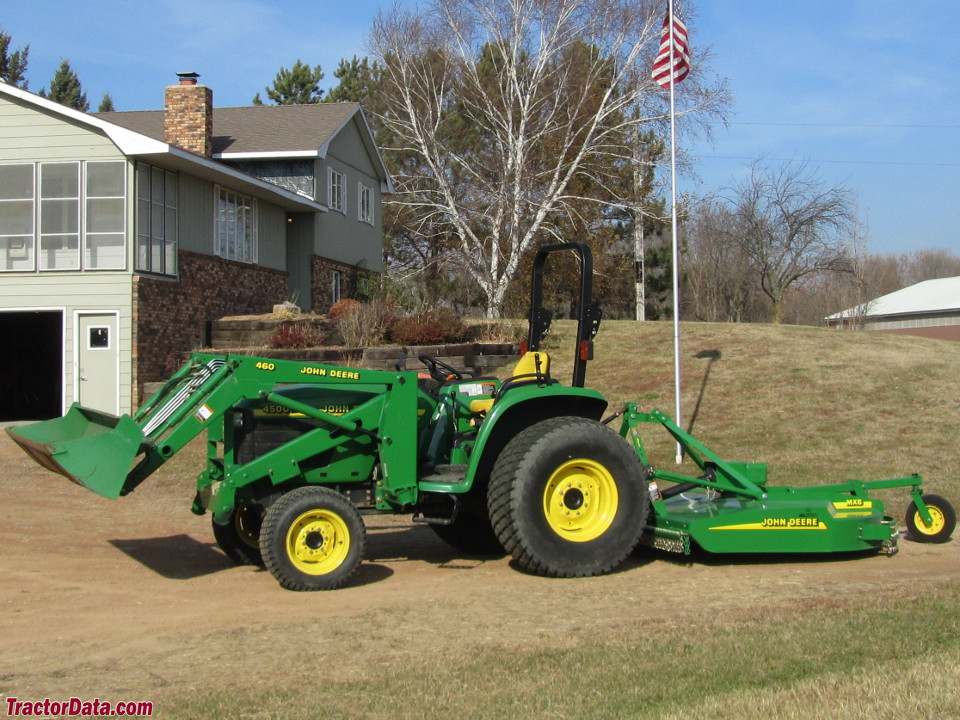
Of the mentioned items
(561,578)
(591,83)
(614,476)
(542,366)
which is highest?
(591,83)

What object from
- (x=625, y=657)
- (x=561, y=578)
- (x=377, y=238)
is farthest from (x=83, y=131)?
(x=625, y=657)

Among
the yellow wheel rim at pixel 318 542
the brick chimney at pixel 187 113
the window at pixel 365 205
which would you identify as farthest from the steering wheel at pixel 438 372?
the window at pixel 365 205

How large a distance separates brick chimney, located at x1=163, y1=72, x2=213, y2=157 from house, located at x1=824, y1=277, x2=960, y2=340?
1167 inches

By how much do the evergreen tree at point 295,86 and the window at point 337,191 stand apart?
1927 cm

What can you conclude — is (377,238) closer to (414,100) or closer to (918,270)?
(414,100)

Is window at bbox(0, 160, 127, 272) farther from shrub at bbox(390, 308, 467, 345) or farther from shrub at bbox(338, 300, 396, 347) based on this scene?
shrub at bbox(390, 308, 467, 345)

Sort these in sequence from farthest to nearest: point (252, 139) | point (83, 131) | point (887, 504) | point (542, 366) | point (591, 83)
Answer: point (591, 83) → point (252, 139) → point (83, 131) → point (887, 504) → point (542, 366)

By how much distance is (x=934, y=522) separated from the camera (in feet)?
27.7

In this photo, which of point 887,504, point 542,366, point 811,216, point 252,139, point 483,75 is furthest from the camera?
point 811,216

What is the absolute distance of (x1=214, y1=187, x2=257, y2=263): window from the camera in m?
22.7

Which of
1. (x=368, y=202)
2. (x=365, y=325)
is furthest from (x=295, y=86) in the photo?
(x=365, y=325)

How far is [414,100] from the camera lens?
34156 mm

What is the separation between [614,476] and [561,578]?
0.83 meters

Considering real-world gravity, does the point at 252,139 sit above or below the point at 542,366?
above
